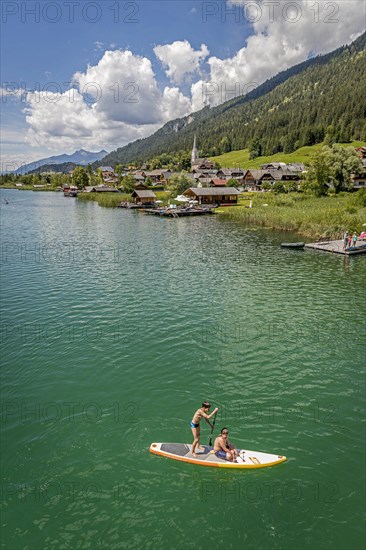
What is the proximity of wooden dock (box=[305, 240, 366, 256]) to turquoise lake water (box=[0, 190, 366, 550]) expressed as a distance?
13.9m

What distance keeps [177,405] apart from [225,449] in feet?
Answer: 14.9

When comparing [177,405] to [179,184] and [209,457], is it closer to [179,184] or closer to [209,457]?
[209,457]

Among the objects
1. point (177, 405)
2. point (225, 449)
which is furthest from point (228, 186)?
point (225, 449)

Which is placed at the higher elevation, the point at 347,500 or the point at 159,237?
the point at 159,237

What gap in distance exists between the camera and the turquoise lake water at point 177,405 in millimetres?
12625

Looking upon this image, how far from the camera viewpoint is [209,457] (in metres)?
15.1

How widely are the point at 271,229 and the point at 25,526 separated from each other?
72.1 metres

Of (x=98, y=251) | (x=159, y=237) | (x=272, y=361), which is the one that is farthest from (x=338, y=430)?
(x=159, y=237)

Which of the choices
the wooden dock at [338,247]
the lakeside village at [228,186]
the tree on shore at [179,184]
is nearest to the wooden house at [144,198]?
the lakeside village at [228,186]

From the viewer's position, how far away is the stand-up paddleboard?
14.7 metres

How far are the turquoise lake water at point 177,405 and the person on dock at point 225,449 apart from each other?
692 millimetres

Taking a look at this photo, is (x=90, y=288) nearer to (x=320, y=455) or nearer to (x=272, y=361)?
(x=272, y=361)

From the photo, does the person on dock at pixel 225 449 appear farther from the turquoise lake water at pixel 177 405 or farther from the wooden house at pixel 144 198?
the wooden house at pixel 144 198

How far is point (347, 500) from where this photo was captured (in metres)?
13.4
